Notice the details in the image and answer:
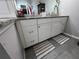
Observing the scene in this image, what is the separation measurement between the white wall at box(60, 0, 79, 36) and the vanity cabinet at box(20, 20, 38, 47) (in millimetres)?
1471

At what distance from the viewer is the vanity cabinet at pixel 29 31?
3.72 feet

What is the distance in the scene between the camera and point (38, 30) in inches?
54.5

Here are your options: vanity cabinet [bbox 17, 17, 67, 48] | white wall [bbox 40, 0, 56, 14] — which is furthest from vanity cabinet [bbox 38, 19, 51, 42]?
white wall [bbox 40, 0, 56, 14]

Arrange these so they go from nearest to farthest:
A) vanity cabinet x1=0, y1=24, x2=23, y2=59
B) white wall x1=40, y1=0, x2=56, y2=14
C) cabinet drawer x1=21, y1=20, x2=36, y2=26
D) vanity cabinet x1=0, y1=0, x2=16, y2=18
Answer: vanity cabinet x1=0, y1=24, x2=23, y2=59, vanity cabinet x1=0, y1=0, x2=16, y2=18, cabinet drawer x1=21, y1=20, x2=36, y2=26, white wall x1=40, y1=0, x2=56, y2=14

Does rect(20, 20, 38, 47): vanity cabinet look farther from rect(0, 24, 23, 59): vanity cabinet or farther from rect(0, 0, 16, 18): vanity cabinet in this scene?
rect(0, 24, 23, 59): vanity cabinet

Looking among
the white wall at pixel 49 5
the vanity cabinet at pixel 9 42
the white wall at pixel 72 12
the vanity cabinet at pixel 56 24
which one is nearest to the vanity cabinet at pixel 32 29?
the vanity cabinet at pixel 56 24

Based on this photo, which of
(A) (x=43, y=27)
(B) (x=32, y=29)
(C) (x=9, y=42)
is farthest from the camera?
(A) (x=43, y=27)

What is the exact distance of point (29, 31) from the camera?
1229 millimetres

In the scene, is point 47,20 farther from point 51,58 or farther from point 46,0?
point 46,0

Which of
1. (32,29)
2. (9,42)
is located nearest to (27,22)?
(32,29)

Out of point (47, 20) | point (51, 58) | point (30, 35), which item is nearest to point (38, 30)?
point (30, 35)

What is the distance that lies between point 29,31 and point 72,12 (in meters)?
1.69

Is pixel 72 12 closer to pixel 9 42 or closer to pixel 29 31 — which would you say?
pixel 29 31

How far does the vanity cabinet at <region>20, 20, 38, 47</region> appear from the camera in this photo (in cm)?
113
